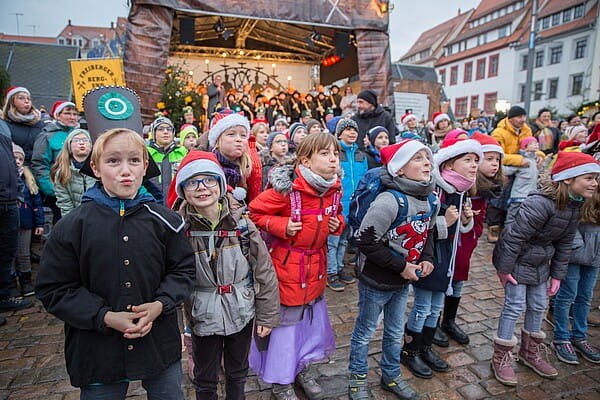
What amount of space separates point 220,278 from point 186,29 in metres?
11.4

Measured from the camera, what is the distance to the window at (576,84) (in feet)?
109

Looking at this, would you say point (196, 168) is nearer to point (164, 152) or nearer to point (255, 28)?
point (164, 152)

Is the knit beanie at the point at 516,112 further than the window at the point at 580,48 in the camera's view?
No

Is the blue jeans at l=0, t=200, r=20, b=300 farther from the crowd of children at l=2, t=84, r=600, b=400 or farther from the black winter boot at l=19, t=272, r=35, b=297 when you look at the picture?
the crowd of children at l=2, t=84, r=600, b=400

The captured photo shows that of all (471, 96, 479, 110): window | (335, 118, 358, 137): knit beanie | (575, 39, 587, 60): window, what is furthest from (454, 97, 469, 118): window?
(335, 118, 358, 137): knit beanie

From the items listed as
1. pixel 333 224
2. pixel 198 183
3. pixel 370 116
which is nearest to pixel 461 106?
pixel 370 116

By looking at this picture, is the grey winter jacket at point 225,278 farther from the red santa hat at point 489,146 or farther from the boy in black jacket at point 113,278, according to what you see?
the red santa hat at point 489,146

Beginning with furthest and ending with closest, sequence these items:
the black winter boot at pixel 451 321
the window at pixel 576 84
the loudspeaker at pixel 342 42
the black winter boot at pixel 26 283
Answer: the window at pixel 576 84
the loudspeaker at pixel 342 42
the black winter boot at pixel 26 283
the black winter boot at pixel 451 321

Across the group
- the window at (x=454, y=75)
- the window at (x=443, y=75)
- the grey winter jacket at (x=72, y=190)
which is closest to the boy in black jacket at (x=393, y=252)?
the grey winter jacket at (x=72, y=190)

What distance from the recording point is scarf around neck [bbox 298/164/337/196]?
103 inches

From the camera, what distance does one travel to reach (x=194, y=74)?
16.4 metres

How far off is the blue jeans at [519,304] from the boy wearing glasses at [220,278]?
1.98 meters

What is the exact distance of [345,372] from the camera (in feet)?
10.1

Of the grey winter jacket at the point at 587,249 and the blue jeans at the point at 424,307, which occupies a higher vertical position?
the grey winter jacket at the point at 587,249
